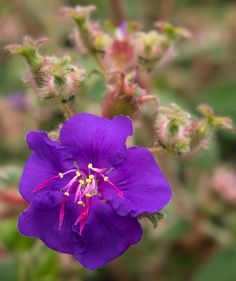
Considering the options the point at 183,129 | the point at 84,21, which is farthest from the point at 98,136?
the point at 84,21

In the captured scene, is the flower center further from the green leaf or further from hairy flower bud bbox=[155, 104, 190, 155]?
the green leaf

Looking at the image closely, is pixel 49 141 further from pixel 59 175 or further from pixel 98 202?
pixel 98 202

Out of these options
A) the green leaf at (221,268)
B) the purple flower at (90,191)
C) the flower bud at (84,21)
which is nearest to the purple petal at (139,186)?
the purple flower at (90,191)

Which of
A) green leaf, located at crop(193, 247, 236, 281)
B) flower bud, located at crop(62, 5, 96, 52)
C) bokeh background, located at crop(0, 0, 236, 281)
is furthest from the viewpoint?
green leaf, located at crop(193, 247, 236, 281)

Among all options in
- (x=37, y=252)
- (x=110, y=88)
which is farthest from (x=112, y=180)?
(x=37, y=252)

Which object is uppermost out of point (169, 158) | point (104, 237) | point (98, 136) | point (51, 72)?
point (51, 72)

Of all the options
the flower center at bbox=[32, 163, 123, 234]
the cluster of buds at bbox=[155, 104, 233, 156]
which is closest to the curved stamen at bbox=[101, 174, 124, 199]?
the flower center at bbox=[32, 163, 123, 234]

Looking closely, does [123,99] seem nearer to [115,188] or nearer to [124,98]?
[124,98]

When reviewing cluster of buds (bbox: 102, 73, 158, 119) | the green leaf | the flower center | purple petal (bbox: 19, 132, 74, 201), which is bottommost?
the green leaf
